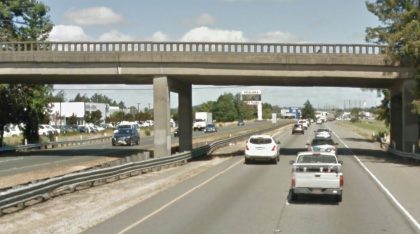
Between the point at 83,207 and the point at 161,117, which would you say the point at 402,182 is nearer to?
the point at 83,207

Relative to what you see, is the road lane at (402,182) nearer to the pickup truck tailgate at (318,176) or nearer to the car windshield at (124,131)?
the pickup truck tailgate at (318,176)

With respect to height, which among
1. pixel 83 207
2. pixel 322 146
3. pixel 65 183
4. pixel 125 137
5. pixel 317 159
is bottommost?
pixel 83 207

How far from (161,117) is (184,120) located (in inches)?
247

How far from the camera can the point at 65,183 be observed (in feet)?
67.9

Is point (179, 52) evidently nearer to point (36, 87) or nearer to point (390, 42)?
point (390, 42)

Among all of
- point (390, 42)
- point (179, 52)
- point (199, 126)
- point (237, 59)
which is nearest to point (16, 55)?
point (179, 52)

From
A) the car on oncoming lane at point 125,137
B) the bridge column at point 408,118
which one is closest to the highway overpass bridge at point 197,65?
the bridge column at point 408,118

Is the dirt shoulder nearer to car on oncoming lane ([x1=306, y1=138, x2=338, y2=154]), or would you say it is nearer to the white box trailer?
car on oncoming lane ([x1=306, y1=138, x2=338, y2=154])

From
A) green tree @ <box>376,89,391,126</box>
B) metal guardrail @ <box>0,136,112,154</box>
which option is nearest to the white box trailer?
metal guardrail @ <box>0,136,112,154</box>

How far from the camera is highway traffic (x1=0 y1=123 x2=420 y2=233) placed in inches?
533

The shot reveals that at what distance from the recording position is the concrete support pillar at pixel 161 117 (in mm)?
40219

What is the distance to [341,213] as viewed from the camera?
1596 cm

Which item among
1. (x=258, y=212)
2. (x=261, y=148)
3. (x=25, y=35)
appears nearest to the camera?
(x=258, y=212)

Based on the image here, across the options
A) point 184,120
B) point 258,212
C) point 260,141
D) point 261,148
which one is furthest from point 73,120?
point 258,212
